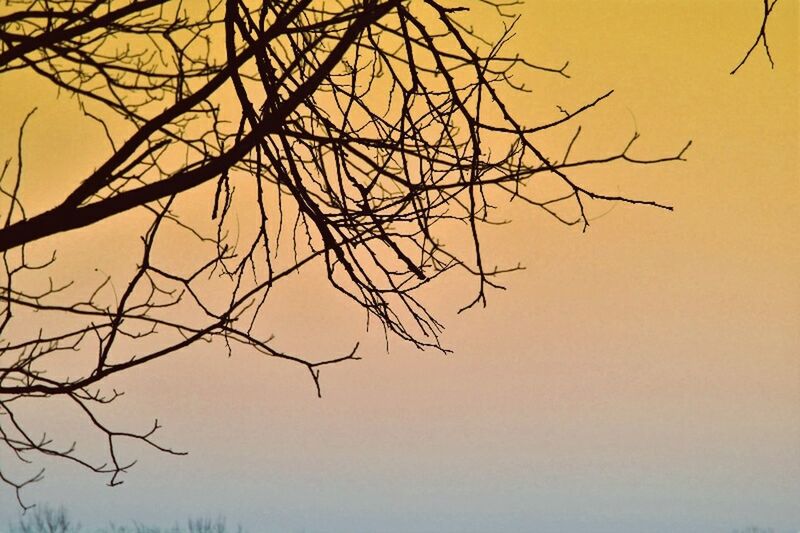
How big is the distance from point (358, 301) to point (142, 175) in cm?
98

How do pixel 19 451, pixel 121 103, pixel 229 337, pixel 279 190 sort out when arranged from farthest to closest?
pixel 121 103 < pixel 19 451 < pixel 279 190 < pixel 229 337

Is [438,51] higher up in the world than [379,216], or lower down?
higher up

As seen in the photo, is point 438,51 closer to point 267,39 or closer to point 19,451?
point 267,39

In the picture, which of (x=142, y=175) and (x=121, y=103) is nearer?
(x=142, y=175)

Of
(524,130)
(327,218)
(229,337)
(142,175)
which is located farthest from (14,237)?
(524,130)

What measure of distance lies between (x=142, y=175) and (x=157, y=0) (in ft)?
2.46

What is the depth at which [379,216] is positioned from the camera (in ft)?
11.7

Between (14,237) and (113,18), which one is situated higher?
(113,18)

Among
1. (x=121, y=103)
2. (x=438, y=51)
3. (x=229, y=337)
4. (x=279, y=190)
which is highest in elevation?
(x=121, y=103)

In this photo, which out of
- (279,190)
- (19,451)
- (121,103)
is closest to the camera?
(279,190)

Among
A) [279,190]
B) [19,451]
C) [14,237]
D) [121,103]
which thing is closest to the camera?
[14,237]

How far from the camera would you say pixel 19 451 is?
444 centimetres

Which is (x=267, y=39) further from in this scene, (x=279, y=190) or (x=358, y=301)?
(x=358, y=301)

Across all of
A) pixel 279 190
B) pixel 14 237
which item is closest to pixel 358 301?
pixel 279 190
